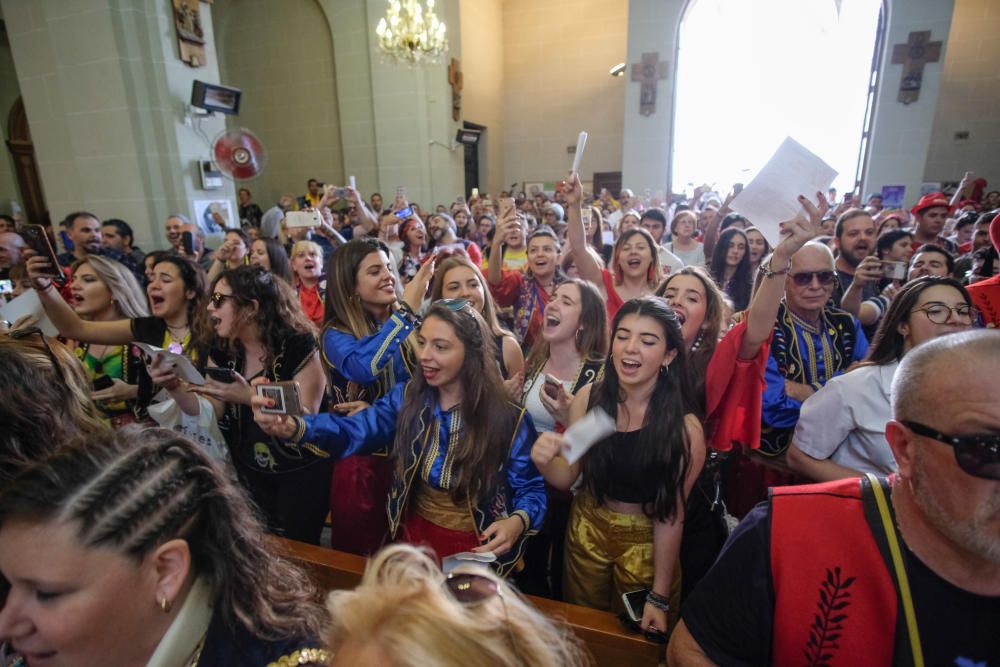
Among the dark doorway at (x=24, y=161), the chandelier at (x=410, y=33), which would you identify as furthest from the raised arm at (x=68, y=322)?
the dark doorway at (x=24, y=161)

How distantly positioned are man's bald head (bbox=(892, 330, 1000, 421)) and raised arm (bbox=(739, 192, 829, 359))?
1.05 metres

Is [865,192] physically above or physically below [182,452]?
above

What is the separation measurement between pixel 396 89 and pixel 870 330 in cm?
1072

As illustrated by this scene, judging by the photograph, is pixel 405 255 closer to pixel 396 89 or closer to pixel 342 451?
pixel 342 451

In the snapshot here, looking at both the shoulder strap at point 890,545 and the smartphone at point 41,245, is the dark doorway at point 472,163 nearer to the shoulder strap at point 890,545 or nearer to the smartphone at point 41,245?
the smartphone at point 41,245

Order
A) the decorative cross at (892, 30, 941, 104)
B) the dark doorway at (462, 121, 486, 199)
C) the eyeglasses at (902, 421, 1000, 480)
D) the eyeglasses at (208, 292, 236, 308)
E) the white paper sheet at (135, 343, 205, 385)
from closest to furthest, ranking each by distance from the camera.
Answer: the eyeglasses at (902, 421, 1000, 480), the white paper sheet at (135, 343, 205, 385), the eyeglasses at (208, 292, 236, 308), the decorative cross at (892, 30, 941, 104), the dark doorway at (462, 121, 486, 199)

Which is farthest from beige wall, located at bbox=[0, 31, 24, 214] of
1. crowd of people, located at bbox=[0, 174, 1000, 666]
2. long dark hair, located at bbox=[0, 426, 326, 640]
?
long dark hair, located at bbox=[0, 426, 326, 640]

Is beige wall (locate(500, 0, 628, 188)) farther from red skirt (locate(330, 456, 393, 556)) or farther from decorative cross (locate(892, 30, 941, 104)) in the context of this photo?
red skirt (locate(330, 456, 393, 556))

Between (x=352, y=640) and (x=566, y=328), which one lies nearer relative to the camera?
(x=352, y=640)

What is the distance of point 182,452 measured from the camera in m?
1.12

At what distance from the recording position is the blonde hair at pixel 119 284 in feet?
9.62

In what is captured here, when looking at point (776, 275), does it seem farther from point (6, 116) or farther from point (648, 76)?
point (6, 116)

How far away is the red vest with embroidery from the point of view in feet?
3.36

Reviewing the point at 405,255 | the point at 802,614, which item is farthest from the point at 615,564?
the point at 405,255
